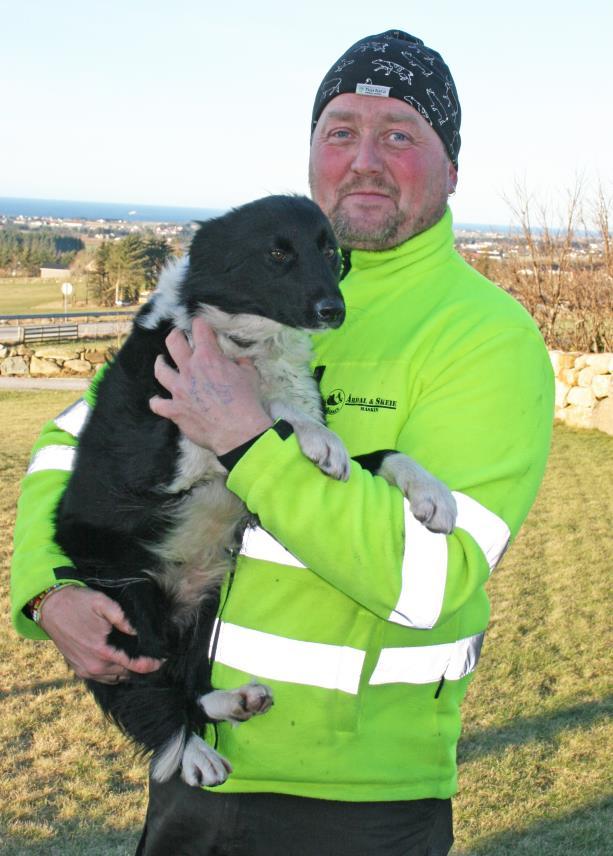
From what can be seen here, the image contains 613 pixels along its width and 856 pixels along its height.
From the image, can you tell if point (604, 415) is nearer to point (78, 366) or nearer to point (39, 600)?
point (39, 600)

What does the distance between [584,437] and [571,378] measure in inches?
57.9

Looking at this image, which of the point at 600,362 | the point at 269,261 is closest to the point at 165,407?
the point at 269,261

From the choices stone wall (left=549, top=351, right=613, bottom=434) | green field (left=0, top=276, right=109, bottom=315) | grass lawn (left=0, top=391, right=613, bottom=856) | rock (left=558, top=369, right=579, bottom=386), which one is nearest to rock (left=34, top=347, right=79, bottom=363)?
stone wall (left=549, top=351, right=613, bottom=434)

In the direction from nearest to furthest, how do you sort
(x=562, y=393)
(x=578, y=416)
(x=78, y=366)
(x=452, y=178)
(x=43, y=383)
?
(x=452, y=178) → (x=578, y=416) → (x=562, y=393) → (x=43, y=383) → (x=78, y=366)

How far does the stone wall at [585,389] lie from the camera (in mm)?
16891

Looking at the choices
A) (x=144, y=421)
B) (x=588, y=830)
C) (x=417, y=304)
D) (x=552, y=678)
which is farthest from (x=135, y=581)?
(x=552, y=678)

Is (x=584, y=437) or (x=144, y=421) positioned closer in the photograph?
(x=144, y=421)

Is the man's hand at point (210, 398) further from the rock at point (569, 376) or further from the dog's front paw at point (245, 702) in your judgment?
the rock at point (569, 376)

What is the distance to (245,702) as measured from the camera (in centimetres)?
230

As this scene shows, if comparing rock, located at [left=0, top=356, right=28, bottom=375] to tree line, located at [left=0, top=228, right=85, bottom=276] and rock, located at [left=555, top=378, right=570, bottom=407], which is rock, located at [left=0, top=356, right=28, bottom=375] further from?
tree line, located at [left=0, top=228, right=85, bottom=276]

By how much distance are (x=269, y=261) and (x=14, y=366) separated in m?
27.5

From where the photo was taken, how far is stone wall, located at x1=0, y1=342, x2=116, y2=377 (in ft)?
93.0

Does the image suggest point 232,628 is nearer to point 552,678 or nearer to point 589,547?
point 552,678

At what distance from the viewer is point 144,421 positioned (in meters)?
2.79
